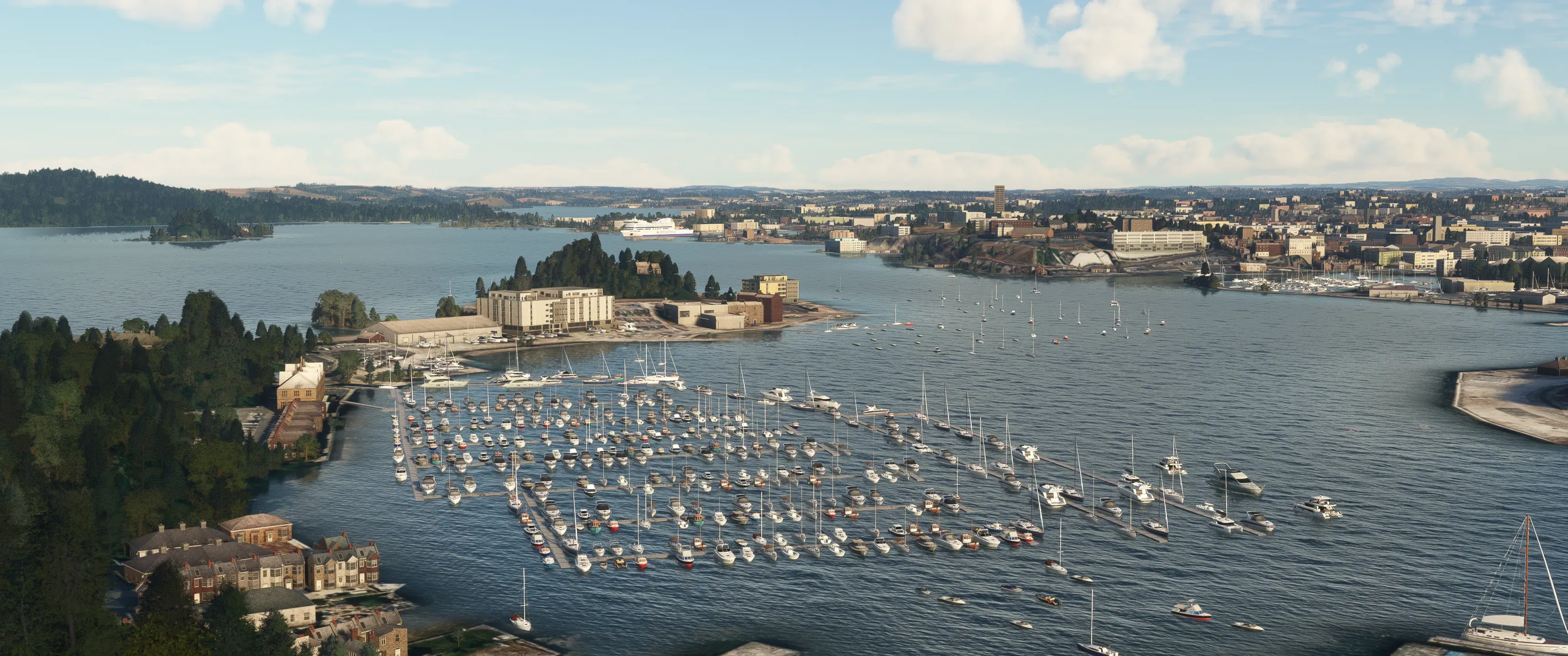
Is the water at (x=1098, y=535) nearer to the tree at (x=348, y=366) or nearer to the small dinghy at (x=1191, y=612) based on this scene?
the small dinghy at (x=1191, y=612)

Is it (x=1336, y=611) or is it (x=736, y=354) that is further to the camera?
(x=736, y=354)

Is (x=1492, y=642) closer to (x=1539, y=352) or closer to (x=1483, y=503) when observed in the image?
(x=1483, y=503)

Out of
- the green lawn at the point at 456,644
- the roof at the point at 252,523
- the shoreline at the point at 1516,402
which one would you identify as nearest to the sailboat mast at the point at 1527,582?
the shoreline at the point at 1516,402

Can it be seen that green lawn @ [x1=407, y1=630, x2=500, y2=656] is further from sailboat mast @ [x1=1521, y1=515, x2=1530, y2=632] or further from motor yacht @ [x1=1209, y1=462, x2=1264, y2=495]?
motor yacht @ [x1=1209, y1=462, x2=1264, y2=495]

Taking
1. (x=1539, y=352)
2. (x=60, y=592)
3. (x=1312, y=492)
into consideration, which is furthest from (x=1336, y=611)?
(x=1539, y=352)

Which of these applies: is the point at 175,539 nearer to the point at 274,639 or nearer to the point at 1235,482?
the point at 274,639

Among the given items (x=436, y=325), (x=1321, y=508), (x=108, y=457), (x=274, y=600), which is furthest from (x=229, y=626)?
(x=436, y=325)
